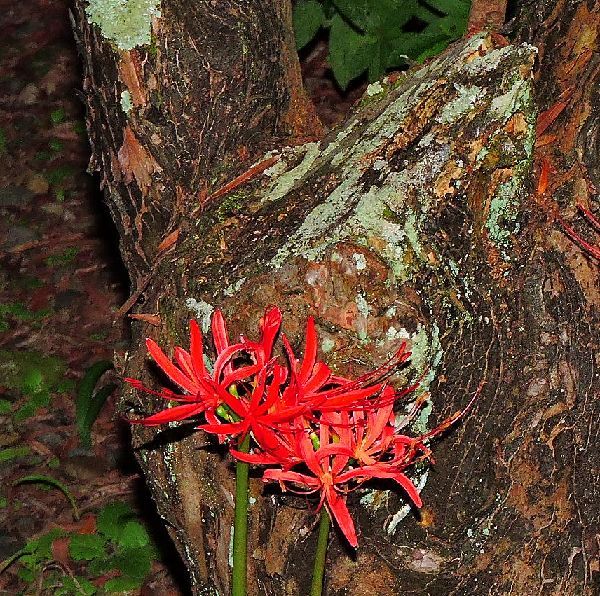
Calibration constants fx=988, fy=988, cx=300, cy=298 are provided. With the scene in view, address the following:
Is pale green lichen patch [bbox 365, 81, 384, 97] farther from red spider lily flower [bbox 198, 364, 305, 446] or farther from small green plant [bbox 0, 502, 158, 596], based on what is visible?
small green plant [bbox 0, 502, 158, 596]

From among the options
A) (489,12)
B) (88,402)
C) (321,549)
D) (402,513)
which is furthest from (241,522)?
(88,402)

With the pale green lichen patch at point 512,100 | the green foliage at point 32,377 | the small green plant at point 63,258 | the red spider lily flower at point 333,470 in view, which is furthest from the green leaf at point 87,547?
the pale green lichen patch at point 512,100

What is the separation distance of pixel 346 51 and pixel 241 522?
250 centimetres

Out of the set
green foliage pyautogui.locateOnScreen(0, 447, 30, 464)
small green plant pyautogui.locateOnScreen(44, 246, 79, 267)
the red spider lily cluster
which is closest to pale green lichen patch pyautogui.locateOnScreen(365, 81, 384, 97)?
the red spider lily cluster

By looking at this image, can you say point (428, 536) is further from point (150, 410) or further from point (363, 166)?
point (363, 166)

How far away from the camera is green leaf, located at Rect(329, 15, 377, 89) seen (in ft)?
11.6

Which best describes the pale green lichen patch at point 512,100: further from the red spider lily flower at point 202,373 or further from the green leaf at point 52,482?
the green leaf at point 52,482

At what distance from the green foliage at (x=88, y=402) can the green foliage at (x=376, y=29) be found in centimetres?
167

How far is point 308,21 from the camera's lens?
363 cm

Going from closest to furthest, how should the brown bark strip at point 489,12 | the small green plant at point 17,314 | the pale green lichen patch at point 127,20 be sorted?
1. the pale green lichen patch at point 127,20
2. the brown bark strip at point 489,12
3. the small green plant at point 17,314

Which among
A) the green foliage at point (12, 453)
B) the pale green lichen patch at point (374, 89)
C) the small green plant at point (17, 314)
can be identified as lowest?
the green foliage at point (12, 453)

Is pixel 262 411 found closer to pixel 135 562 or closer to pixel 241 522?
pixel 241 522

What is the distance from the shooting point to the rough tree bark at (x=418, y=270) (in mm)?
1655

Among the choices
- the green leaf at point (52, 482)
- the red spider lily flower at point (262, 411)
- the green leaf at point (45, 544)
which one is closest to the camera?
the red spider lily flower at point (262, 411)
